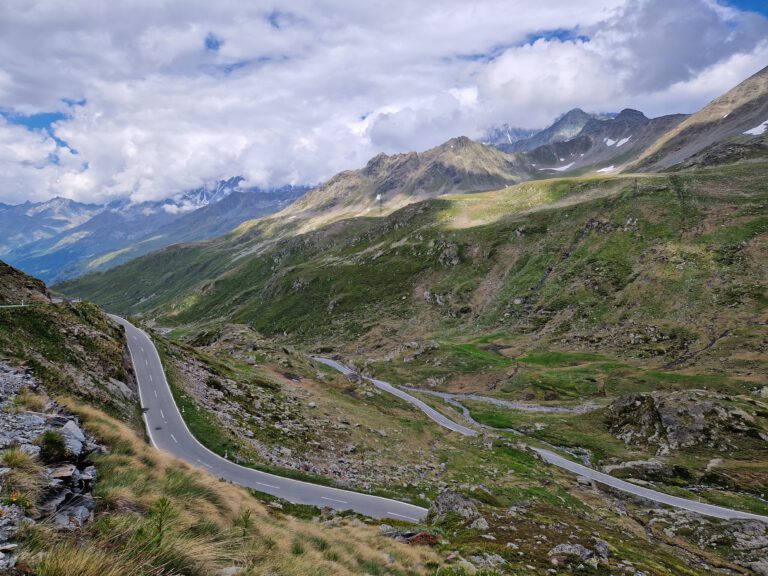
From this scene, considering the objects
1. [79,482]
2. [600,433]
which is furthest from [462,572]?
[600,433]

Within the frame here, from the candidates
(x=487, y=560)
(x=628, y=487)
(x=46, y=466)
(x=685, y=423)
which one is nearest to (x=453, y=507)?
(x=487, y=560)

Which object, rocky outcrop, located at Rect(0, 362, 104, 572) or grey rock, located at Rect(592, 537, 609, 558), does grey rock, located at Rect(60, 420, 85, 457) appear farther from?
grey rock, located at Rect(592, 537, 609, 558)

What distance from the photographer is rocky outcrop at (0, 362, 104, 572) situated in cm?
665

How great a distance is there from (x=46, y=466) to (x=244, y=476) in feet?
84.8

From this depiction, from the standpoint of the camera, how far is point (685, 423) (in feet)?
205

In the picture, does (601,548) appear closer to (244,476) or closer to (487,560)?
(487,560)

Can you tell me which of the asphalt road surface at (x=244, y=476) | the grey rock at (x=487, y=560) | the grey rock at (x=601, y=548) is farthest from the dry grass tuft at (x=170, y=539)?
the asphalt road surface at (x=244, y=476)

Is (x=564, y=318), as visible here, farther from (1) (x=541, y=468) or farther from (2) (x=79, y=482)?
(2) (x=79, y=482)

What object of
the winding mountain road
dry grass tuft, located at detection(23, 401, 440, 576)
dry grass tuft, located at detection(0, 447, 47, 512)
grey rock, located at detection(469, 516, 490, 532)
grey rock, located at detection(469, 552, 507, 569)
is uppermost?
dry grass tuft, located at detection(0, 447, 47, 512)

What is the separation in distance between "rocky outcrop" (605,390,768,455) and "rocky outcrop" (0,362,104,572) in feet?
241

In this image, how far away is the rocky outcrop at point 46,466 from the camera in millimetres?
6646

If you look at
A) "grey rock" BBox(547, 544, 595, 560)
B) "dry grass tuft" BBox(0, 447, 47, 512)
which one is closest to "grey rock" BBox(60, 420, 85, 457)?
"dry grass tuft" BBox(0, 447, 47, 512)

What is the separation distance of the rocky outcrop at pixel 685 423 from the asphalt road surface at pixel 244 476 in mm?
50896

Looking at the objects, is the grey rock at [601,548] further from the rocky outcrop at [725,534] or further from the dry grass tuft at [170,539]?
the rocky outcrop at [725,534]
